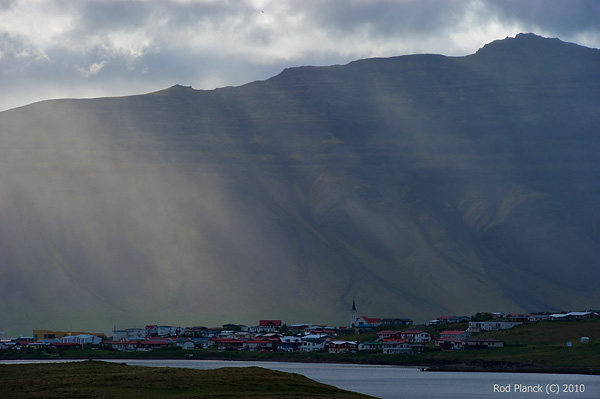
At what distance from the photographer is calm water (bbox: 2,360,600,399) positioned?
84.6 meters

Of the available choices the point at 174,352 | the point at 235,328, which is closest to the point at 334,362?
the point at 174,352

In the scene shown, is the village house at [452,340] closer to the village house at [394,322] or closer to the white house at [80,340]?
the village house at [394,322]

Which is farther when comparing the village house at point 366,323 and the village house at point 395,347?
the village house at point 366,323

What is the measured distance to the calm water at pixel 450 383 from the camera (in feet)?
277

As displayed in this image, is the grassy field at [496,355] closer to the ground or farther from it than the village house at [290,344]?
closer to the ground

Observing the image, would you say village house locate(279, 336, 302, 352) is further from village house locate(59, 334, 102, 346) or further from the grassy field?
village house locate(59, 334, 102, 346)

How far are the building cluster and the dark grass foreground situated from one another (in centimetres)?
7445

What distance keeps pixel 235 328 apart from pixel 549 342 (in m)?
72.0

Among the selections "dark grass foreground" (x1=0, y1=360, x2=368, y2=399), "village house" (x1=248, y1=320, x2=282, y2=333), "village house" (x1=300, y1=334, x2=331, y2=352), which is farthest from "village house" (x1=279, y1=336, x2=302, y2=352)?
"dark grass foreground" (x1=0, y1=360, x2=368, y2=399)

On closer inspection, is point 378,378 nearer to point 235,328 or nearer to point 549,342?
point 549,342

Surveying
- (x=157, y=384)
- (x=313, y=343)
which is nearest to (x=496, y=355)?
(x=313, y=343)

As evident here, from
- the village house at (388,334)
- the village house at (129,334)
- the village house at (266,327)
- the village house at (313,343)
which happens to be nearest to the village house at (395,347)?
the village house at (388,334)

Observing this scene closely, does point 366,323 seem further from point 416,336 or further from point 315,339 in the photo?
point 416,336

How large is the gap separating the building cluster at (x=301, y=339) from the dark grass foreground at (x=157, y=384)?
74448mm
